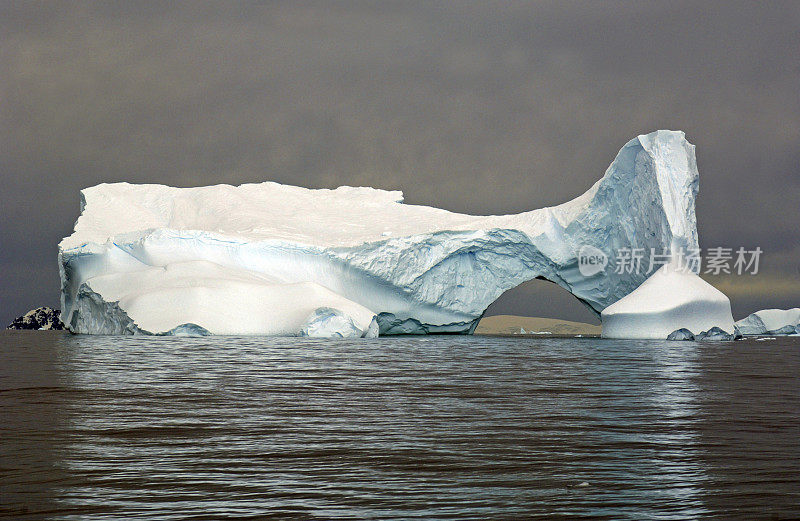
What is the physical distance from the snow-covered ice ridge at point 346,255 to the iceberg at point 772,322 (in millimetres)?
16014

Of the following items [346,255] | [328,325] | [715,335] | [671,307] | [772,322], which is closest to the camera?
[328,325]

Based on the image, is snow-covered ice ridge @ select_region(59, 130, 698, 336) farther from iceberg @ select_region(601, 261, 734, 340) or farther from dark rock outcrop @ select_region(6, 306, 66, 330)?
dark rock outcrop @ select_region(6, 306, 66, 330)

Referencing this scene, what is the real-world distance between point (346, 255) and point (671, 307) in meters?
11.4

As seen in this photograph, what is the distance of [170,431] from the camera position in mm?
6457

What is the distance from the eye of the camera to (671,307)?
85.5ft

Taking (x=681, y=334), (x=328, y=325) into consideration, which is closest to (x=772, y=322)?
(x=681, y=334)

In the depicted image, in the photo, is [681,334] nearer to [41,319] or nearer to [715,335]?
[715,335]

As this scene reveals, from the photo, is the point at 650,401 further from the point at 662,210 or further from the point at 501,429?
the point at 662,210

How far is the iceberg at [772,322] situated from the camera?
4287 centimetres

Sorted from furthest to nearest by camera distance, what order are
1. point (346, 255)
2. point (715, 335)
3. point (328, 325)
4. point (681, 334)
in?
point (346, 255) → point (715, 335) → point (681, 334) → point (328, 325)

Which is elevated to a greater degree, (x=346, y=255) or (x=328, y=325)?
(x=346, y=255)

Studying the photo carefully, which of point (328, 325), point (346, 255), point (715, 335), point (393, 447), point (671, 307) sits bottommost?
point (715, 335)

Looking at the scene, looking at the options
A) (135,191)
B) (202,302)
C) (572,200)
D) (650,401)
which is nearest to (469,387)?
(650,401)

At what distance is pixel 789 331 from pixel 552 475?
143 ft
